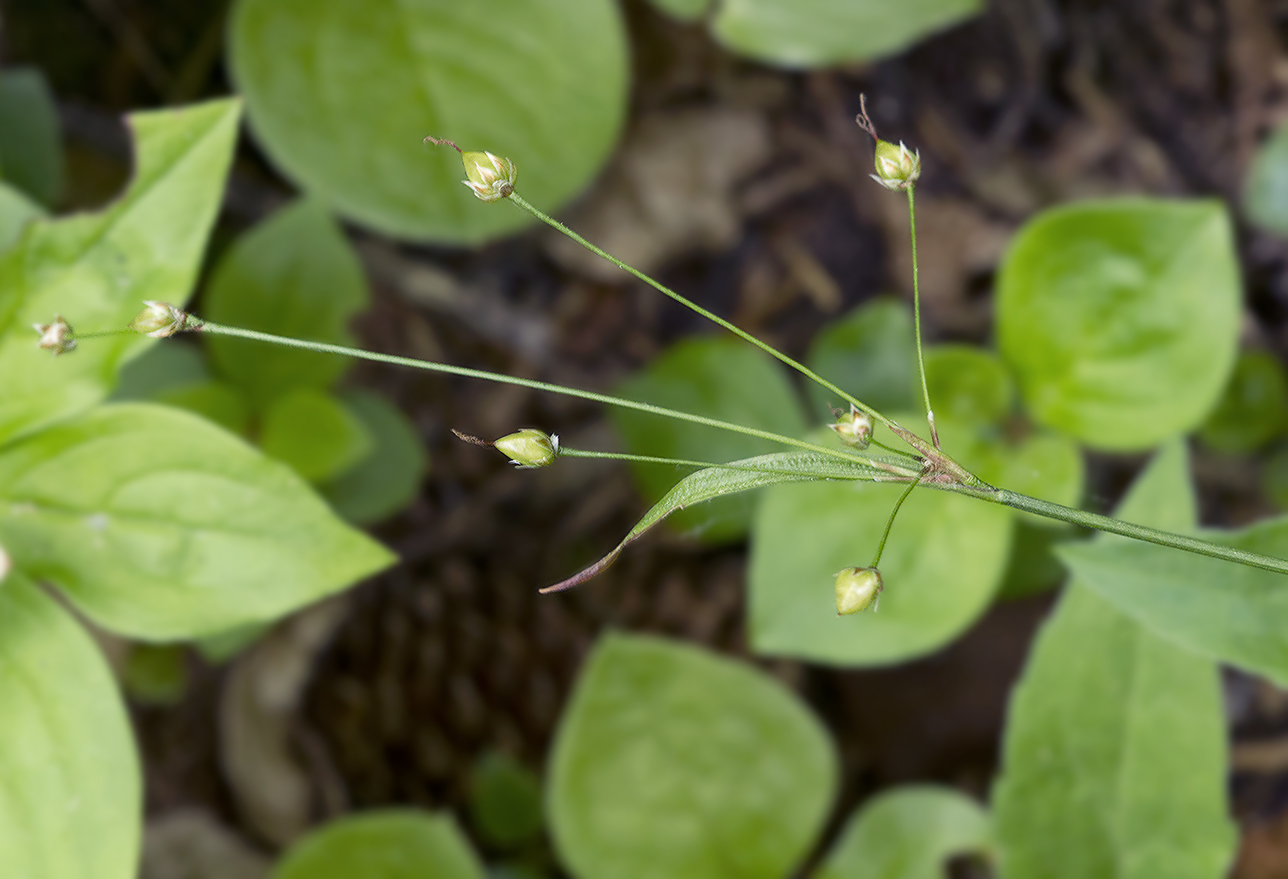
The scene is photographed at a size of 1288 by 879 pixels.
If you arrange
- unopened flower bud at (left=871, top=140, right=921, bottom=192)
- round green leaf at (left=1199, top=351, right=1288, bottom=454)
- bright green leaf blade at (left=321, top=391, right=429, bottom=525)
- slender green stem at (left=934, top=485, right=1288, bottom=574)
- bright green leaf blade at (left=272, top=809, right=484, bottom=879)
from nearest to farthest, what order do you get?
slender green stem at (left=934, top=485, right=1288, bottom=574) < unopened flower bud at (left=871, top=140, right=921, bottom=192) < bright green leaf blade at (left=272, top=809, right=484, bottom=879) < bright green leaf blade at (left=321, top=391, right=429, bottom=525) < round green leaf at (left=1199, top=351, right=1288, bottom=454)

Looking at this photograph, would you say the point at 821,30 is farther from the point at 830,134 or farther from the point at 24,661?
the point at 24,661

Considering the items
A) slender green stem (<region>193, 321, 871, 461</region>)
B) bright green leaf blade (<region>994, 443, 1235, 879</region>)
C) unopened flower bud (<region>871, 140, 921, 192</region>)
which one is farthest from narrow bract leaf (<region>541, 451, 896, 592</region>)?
bright green leaf blade (<region>994, 443, 1235, 879</region>)

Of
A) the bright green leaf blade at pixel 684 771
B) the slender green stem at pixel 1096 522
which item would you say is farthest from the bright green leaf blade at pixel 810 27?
the slender green stem at pixel 1096 522

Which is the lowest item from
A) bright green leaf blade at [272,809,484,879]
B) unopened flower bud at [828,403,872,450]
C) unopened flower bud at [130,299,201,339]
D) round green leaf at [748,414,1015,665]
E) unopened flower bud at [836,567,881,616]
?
bright green leaf blade at [272,809,484,879]

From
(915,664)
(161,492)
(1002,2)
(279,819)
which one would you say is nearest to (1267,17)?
(1002,2)

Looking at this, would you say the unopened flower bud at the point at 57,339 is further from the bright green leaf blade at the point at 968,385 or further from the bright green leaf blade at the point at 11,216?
the bright green leaf blade at the point at 968,385

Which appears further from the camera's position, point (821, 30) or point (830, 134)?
point (830, 134)

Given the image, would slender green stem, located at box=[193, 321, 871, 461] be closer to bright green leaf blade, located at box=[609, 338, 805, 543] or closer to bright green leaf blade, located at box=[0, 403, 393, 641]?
bright green leaf blade, located at box=[0, 403, 393, 641]
